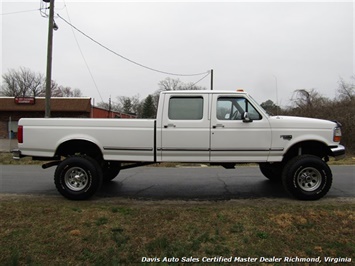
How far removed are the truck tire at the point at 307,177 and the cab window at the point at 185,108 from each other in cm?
200

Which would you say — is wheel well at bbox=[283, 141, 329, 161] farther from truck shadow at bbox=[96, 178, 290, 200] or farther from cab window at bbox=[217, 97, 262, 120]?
cab window at bbox=[217, 97, 262, 120]

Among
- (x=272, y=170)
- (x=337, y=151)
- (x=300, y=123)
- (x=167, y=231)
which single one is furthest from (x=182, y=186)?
(x=337, y=151)

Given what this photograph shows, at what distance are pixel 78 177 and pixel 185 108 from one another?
248cm

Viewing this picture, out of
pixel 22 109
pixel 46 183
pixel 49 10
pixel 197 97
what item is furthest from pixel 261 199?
pixel 22 109

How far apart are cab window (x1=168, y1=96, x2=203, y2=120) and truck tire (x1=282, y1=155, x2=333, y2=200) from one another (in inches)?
78.7

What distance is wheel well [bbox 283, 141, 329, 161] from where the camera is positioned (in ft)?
19.2

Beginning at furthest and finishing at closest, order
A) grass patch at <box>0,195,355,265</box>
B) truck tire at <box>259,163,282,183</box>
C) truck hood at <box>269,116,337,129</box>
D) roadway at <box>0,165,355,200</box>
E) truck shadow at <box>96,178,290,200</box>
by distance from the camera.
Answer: truck tire at <box>259,163,282,183</box>
roadway at <box>0,165,355,200</box>
truck shadow at <box>96,178,290,200</box>
truck hood at <box>269,116,337,129</box>
grass patch at <box>0,195,355,265</box>

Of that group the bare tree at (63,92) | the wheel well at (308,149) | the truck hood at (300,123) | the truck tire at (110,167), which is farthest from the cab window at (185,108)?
the bare tree at (63,92)

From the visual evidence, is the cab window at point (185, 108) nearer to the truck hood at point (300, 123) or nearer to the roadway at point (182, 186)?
the truck hood at point (300, 123)

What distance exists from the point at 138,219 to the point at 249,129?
2.68 meters

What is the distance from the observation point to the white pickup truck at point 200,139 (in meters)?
5.65

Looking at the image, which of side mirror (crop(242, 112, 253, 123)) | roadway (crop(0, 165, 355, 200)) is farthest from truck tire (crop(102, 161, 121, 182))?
side mirror (crop(242, 112, 253, 123))

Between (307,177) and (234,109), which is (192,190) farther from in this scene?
(307,177)

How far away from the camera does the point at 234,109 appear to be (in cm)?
582
